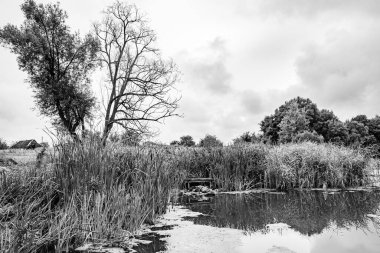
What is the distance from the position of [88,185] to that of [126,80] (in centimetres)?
1943

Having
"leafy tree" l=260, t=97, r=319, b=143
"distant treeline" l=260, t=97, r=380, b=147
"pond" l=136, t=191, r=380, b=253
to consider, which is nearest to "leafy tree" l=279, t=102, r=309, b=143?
"distant treeline" l=260, t=97, r=380, b=147

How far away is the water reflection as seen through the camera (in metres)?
6.43

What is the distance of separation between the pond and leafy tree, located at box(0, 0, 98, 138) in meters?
16.5

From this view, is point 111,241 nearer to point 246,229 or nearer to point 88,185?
point 88,185

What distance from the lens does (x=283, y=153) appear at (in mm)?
14484

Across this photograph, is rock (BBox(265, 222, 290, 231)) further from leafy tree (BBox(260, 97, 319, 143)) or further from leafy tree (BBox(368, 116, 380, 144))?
leafy tree (BBox(368, 116, 380, 144))

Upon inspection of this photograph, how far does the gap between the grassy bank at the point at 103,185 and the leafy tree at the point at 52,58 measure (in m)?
13.0

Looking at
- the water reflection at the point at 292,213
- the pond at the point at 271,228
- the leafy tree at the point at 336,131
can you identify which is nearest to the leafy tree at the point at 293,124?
the leafy tree at the point at 336,131

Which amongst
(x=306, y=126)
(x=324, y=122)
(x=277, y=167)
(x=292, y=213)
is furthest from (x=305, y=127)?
(x=292, y=213)

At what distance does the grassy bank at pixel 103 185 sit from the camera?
427cm

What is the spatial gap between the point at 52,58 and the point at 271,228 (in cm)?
2188

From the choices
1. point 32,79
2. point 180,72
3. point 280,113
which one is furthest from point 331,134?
point 32,79

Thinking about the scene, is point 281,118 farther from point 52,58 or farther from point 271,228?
point 271,228

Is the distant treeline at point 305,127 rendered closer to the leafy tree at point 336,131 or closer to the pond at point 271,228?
the leafy tree at point 336,131
